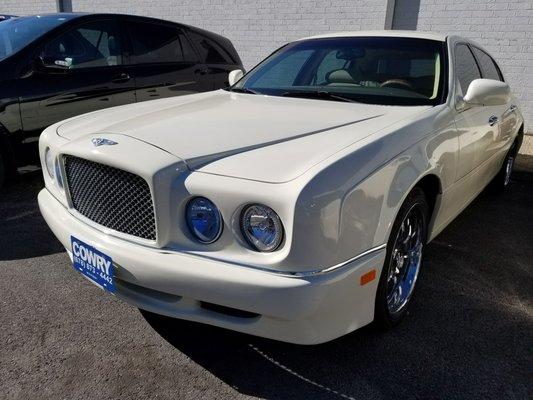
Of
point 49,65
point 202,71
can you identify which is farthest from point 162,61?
point 49,65

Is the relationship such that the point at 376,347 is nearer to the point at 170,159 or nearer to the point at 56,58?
the point at 170,159

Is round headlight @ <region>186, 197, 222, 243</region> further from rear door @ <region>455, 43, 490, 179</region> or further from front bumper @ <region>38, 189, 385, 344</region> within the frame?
rear door @ <region>455, 43, 490, 179</region>

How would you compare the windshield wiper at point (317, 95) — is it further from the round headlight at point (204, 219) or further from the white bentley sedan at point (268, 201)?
the round headlight at point (204, 219)

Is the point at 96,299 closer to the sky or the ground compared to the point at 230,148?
closer to the ground

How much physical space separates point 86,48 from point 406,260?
3.74m

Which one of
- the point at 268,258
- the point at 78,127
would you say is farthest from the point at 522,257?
the point at 78,127

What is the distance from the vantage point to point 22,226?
3.84 m

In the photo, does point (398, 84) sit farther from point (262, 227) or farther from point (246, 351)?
point (246, 351)

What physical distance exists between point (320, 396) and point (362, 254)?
64 cm

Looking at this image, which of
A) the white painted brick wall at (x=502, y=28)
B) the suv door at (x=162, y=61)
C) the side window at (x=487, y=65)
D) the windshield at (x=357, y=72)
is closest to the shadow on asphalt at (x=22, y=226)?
the suv door at (x=162, y=61)

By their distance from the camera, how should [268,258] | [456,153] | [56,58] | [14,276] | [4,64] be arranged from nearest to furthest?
1. [268,258]
2. [456,153]
3. [14,276]
4. [4,64]
5. [56,58]

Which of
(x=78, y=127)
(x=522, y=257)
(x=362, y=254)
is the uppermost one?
(x=78, y=127)

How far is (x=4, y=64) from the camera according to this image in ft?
13.8

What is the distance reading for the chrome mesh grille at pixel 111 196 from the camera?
205cm
